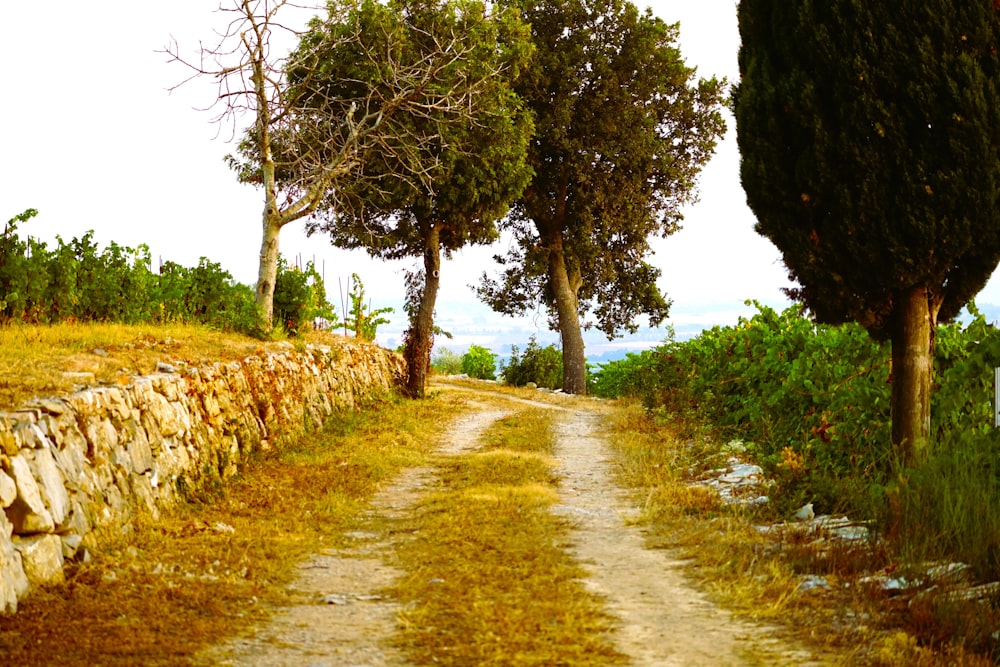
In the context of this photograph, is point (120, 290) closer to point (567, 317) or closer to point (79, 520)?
point (79, 520)

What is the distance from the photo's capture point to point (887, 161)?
7.82 metres

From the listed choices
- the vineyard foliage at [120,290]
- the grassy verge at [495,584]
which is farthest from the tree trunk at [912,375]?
the vineyard foliage at [120,290]

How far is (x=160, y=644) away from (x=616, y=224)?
79.5 ft

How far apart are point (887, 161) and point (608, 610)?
4.70 m


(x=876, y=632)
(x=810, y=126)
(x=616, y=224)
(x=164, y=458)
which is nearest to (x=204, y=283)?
(x=164, y=458)

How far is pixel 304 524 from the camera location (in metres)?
8.35

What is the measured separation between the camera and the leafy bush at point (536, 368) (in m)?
31.0

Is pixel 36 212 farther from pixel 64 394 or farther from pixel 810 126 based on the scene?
pixel 810 126

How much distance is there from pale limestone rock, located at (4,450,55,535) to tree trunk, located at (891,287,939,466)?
7.08m

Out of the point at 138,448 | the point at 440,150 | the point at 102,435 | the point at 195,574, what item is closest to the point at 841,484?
the point at 195,574

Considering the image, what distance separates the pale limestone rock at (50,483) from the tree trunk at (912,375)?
7024 mm

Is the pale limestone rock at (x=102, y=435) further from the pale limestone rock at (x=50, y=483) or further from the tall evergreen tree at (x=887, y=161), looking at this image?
the tall evergreen tree at (x=887, y=161)

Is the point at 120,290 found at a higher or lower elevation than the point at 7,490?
higher

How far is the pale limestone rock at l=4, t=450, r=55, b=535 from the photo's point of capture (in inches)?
238
